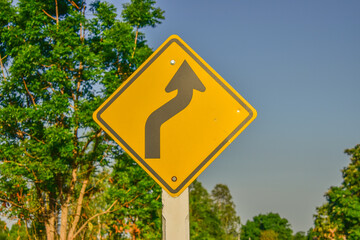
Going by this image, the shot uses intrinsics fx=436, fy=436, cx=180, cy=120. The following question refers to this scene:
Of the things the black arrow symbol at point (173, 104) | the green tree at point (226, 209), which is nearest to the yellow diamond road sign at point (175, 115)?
the black arrow symbol at point (173, 104)

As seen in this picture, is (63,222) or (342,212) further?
(342,212)

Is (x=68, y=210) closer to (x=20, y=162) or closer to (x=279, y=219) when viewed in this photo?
(x=20, y=162)

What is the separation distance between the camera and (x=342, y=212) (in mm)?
35531

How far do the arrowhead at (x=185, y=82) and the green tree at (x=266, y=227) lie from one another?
10603 centimetres

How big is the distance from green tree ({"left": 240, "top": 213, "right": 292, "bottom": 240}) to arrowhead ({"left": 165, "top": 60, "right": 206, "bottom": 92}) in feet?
348

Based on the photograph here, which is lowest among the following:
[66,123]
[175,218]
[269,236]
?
[175,218]

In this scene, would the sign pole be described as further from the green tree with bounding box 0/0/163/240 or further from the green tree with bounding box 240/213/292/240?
the green tree with bounding box 240/213/292/240

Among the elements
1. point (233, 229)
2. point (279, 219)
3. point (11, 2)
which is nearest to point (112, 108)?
point (11, 2)

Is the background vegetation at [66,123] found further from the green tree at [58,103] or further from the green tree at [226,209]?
the green tree at [226,209]

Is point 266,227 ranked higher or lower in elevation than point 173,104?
higher

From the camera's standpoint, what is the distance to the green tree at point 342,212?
34.7 metres

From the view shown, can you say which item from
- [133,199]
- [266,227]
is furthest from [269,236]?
[133,199]

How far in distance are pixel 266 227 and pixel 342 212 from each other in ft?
242

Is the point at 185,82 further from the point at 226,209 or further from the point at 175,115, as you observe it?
the point at 226,209
